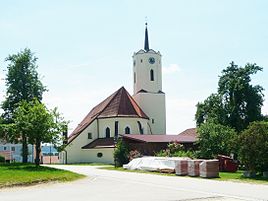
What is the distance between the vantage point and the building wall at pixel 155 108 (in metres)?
67.3

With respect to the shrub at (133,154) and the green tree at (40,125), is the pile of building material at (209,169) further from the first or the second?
the shrub at (133,154)

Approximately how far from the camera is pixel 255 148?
2558cm

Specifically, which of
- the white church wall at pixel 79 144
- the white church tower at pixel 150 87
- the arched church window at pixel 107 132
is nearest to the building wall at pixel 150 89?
the white church tower at pixel 150 87

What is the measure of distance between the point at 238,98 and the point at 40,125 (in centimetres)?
2590

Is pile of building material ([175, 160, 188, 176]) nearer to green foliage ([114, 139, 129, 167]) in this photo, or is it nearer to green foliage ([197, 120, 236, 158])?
green foliage ([197, 120, 236, 158])

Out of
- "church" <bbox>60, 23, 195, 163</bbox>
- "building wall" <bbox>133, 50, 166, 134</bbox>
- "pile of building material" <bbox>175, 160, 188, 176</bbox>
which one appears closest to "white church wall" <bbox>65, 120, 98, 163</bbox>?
"church" <bbox>60, 23, 195, 163</bbox>

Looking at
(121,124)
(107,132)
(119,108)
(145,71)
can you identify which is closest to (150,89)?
(145,71)

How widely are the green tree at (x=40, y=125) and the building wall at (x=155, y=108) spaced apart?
3313 centimetres

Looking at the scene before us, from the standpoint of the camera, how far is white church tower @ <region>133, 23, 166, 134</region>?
67.4 m

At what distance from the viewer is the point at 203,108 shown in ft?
198

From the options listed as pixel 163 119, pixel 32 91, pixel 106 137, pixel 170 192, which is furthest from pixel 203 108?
pixel 170 192

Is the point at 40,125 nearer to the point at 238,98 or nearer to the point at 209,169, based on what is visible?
the point at 209,169

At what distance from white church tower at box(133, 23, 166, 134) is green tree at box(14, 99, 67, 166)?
32645 millimetres

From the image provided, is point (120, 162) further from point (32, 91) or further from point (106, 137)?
point (106, 137)
